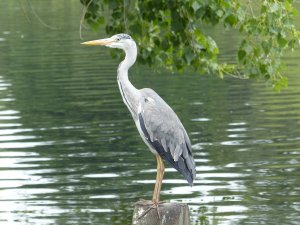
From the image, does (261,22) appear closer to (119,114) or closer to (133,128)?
(133,128)

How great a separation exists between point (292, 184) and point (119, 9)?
461 cm

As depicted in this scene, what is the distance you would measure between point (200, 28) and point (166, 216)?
382 cm

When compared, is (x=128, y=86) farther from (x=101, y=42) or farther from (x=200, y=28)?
(x=200, y=28)

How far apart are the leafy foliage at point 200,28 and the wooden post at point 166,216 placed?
2.66 metres

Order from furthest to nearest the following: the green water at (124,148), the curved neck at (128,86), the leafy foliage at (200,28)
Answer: the green water at (124,148)
the leafy foliage at (200,28)
the curved neck at (128,86)

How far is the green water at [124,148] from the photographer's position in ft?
46.6

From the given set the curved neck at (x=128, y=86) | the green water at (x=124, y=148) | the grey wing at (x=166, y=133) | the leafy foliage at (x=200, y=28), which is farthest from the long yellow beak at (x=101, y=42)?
the green water at (x=124, y=148)

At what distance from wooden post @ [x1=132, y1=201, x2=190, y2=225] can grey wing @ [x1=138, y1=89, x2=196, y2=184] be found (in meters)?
0.81

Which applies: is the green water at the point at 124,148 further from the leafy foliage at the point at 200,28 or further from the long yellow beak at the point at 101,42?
the long yellow beak at the point at 101,42

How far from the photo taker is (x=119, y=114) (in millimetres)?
23234

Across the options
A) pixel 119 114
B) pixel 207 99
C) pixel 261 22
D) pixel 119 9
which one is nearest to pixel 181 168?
pixel 261 22

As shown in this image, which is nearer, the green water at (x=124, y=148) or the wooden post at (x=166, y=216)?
the wooden post at (x=166, y=216)

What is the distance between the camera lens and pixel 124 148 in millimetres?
19016

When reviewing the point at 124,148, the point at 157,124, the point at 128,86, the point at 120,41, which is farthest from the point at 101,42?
the point at 124,148
